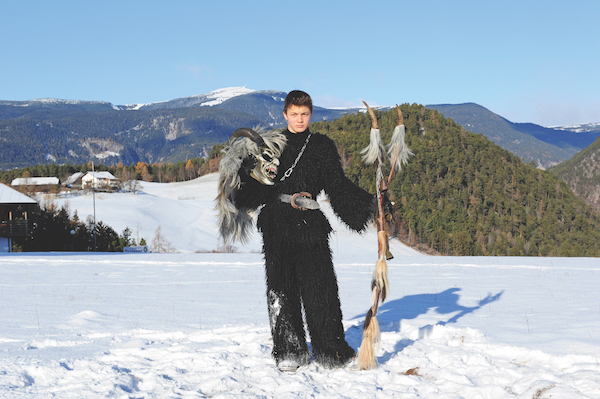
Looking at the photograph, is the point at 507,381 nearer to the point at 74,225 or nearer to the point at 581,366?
the point at 581,366

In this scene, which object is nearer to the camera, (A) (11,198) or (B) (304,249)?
(B) (304,249)

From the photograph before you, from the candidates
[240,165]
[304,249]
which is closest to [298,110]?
[240,165]

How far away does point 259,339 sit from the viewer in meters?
4.52

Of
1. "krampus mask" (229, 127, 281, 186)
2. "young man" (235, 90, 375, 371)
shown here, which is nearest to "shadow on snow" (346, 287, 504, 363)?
"young man" (235, 90, 375, 371)

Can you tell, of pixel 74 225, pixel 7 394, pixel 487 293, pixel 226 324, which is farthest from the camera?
pixel 74 225

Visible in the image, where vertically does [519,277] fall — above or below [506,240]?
above

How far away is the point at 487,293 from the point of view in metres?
7.82

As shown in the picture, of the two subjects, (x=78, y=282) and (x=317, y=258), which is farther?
(x=78, y=282)

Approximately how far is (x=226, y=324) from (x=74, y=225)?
3435cm

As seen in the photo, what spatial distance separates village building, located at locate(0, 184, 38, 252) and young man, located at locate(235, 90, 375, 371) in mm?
28810

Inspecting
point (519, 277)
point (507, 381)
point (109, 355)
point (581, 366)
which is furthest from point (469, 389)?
point (519, 277)

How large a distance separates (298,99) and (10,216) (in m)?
31.9

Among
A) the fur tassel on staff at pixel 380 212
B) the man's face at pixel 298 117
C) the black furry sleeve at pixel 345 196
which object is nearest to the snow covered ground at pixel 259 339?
the fur tassel on staff at pixel 380 212

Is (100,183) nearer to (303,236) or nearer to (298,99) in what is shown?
(298,99)
